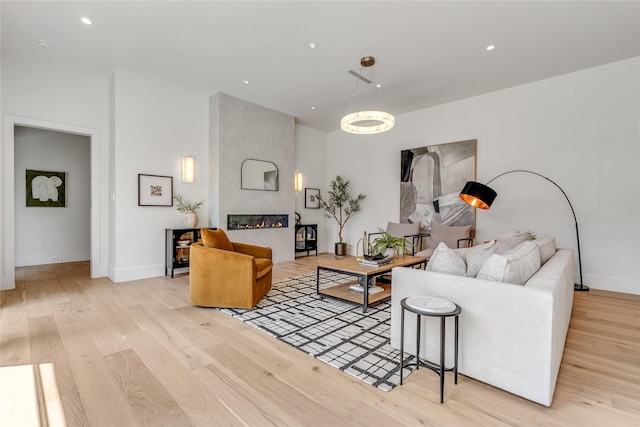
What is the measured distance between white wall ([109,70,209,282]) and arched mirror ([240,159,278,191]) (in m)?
0.82

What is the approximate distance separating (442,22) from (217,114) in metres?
3.84

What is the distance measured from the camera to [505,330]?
5.64 feet

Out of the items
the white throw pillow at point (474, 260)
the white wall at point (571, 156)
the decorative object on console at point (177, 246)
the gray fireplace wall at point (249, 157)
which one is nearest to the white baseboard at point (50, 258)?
the decorative object on console at point (177, 246)

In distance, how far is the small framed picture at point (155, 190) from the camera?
15.6ft

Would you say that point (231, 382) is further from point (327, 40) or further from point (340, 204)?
point (340, 204)

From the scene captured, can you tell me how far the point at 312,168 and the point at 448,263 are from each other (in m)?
5.68

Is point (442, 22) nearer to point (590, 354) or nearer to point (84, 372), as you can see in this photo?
point (590, 354)

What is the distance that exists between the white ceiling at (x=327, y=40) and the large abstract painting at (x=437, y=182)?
1.16 meters

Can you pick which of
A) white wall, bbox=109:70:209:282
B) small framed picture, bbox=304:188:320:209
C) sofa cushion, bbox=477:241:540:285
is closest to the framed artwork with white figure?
white wall, bbox=109:70:209:282

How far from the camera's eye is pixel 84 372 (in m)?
1.99

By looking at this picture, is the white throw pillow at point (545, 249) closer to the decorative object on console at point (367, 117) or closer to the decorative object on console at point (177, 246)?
the decorative object on console at point (367, 117)

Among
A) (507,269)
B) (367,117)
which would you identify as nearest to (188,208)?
(367,117)

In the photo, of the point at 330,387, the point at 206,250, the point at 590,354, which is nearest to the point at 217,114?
the point at 206,250

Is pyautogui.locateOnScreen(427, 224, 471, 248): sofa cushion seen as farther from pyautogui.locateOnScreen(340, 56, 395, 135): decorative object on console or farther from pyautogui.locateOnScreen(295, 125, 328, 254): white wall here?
pyautogui.locateOnScreen(295, 125, 328, 254): white wall
